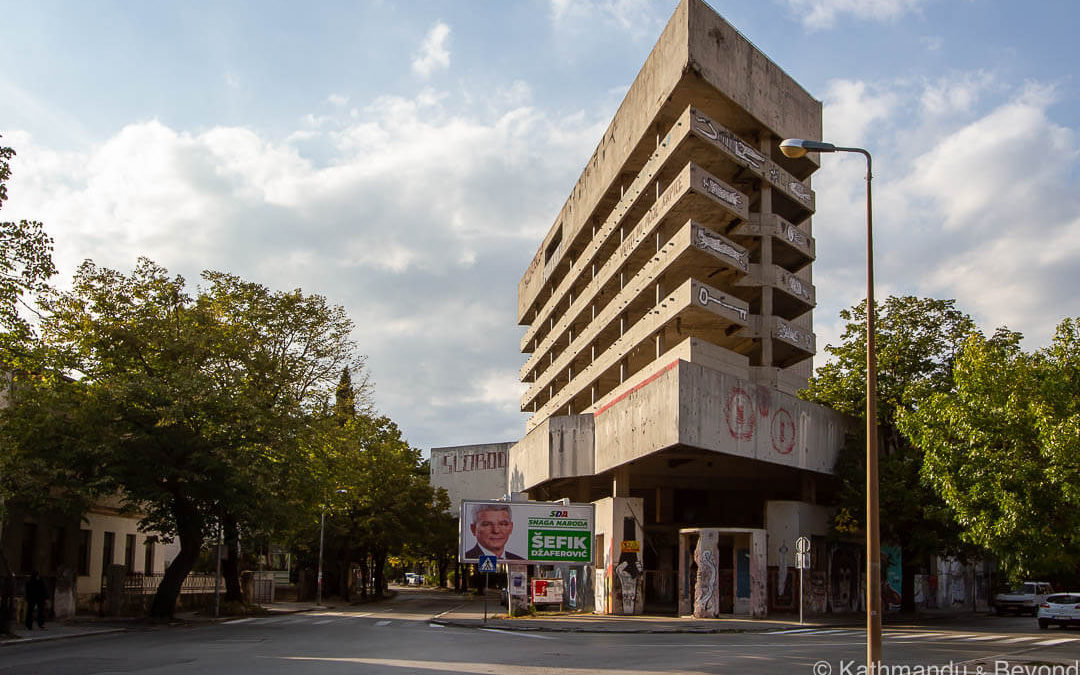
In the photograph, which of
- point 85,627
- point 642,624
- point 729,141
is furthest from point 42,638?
point 729,141

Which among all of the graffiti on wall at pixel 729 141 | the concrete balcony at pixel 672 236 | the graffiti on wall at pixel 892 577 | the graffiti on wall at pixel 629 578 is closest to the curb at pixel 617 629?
the graffiti on wall at pixel 629 578

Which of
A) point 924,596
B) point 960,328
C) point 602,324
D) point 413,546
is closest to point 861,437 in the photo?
point 960,328

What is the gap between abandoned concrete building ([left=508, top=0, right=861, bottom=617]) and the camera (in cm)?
3731

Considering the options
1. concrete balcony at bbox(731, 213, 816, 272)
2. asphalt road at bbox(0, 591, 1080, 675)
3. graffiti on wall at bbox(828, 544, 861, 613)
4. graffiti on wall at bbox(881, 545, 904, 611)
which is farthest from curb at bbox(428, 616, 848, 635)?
concrete balcony at bbox(731, 213, 816, 272)

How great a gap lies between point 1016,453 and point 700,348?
15.0 meters

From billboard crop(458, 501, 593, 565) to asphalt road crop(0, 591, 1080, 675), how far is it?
6070 mm

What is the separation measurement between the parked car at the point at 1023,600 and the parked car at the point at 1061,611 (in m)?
12.9

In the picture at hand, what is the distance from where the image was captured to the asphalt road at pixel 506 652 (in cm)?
1666

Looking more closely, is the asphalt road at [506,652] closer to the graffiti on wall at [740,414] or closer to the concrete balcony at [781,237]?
the graffiti on wall at [740,414]

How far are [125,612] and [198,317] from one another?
10.9m

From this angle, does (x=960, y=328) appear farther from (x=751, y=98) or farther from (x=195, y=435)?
(x=195, y=435)

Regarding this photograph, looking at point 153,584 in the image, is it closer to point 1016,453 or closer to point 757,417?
point 757,417

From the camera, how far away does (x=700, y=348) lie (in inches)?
1596

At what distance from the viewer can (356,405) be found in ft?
155
